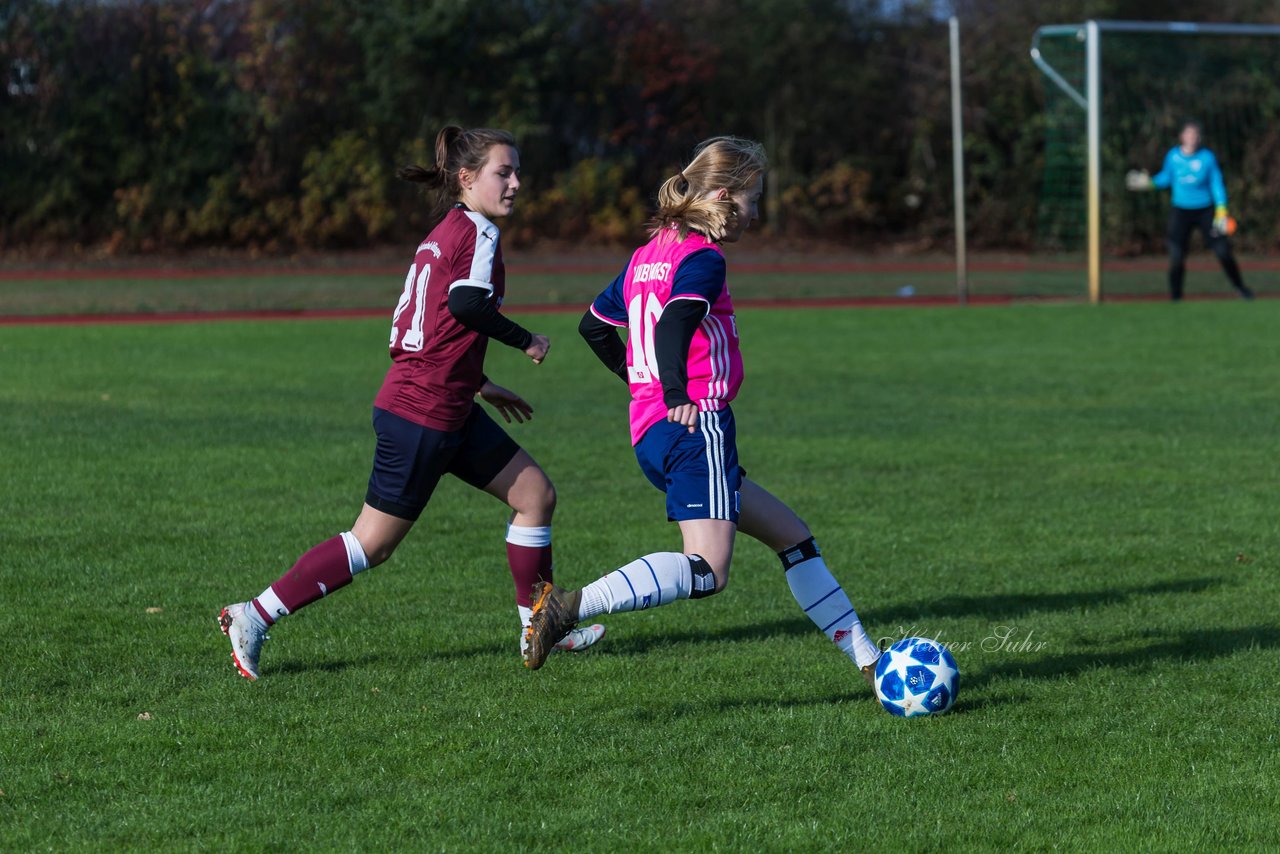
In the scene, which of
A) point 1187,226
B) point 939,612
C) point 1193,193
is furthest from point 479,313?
point 1187,226

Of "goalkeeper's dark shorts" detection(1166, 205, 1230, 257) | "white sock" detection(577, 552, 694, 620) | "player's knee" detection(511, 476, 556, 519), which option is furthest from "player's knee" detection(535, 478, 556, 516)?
"goalkeeper's dark shorts" detection(1166, 205, 1230, 257)

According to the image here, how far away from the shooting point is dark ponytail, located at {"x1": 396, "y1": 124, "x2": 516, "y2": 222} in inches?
209

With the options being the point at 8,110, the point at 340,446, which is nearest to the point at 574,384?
the point at 340,446

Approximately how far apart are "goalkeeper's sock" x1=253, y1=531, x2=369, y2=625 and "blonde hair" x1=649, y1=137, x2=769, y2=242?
1.44 m

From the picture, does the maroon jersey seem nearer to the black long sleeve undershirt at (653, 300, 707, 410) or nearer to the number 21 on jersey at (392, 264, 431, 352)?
the number 21 on jersey at (392, 264, 431, 352)

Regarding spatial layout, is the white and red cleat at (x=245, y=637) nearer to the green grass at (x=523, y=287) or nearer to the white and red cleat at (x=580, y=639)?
the white and red cleat at (x=580, y=639)

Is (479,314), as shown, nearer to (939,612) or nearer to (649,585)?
(649,585)

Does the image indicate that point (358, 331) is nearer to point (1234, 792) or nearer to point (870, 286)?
point (870, 286)

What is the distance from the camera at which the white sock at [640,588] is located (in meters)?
4.71

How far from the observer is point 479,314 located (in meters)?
5.12

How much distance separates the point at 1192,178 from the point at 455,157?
17.1 m

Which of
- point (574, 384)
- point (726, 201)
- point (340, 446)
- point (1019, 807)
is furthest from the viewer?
point (574, 384)

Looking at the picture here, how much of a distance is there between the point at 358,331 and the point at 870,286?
998 centimetres

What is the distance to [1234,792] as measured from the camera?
4305mm
